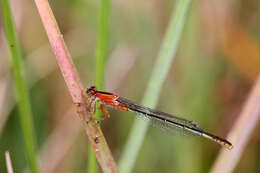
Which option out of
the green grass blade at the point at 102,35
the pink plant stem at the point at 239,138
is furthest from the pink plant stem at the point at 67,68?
the pink plant stem at the point at 239,138

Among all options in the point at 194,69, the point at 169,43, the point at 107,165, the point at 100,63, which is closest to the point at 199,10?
the point at 194,69

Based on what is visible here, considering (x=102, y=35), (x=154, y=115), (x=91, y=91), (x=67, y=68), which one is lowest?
(x=154, y=115)

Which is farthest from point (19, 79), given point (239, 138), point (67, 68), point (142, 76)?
point (142, 76)

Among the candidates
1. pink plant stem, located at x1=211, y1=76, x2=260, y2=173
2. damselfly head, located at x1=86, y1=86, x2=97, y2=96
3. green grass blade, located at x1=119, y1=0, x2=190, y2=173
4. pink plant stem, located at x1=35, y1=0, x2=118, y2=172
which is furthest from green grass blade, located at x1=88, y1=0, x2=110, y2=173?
pink plant stem, located at x1=211, y1=76, x2=260, y2=173

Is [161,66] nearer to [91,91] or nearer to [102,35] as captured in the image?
[102,35]

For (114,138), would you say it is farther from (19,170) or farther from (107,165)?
(107,165)

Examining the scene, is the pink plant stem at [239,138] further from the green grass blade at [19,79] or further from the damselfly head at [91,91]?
the green grass blade at [19,79]
